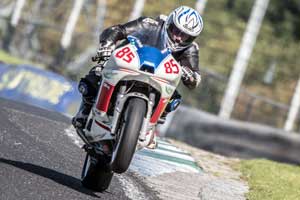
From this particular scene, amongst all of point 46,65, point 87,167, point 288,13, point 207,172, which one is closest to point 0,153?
point 87,167

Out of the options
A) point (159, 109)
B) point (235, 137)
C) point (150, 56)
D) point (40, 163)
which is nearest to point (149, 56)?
point (150, 56)

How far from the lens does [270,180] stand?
12008 millimetres

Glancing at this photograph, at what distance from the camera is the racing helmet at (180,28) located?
29.1ft

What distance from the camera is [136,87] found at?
8.59 m

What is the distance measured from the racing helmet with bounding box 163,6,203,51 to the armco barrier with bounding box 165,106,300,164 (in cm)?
779

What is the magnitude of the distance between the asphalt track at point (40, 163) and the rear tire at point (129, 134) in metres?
0.52

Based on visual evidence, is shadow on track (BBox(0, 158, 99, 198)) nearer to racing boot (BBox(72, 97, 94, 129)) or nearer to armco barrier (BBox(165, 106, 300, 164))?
racing boot (BBox(72, 97, 94, 129))

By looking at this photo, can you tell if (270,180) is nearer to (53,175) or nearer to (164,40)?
(53,175)

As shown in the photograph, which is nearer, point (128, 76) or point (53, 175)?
point (128, 76)

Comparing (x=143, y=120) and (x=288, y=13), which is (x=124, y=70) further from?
(x=288, y=13)

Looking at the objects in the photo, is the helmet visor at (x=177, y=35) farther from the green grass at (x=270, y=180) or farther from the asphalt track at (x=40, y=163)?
the green grass at (x=270, y=180)

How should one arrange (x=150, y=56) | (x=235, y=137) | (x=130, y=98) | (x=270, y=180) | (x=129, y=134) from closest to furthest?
(x=129, y=134)
(x=130, y=98)
(x=150, y=56)
(x=270, y=180)
(x=235, y=137)

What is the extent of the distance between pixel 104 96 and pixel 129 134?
24.2 inches

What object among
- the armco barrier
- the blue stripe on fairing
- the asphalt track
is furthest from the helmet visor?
the armco barrier
